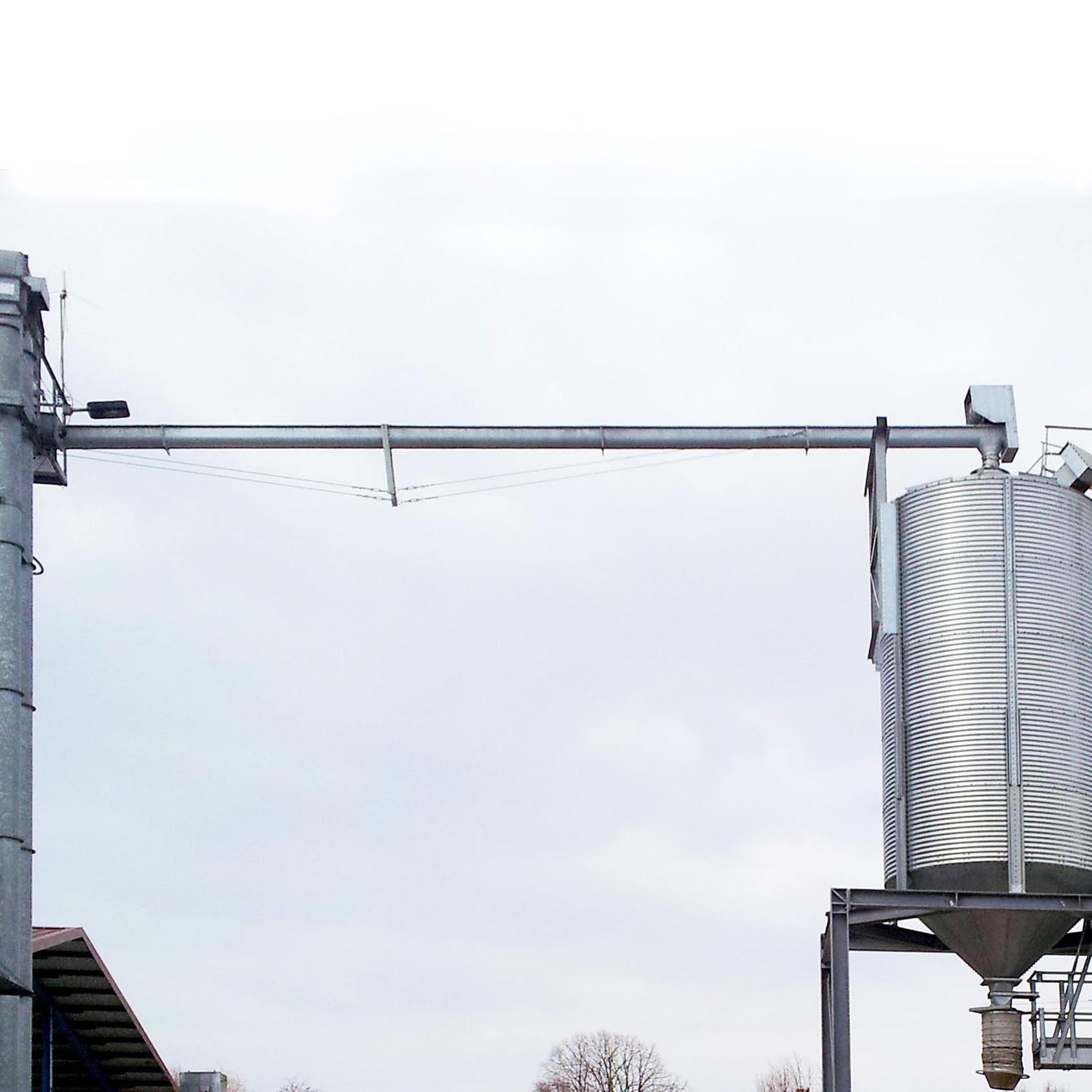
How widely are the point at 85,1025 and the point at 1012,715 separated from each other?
15837 mm

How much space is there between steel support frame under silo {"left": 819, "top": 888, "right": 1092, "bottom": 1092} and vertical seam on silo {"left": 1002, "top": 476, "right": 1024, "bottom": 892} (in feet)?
1.25

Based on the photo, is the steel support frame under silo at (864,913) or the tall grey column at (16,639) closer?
the tall grey column at (16,639)

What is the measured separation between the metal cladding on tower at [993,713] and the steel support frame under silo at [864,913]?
0.19 metres

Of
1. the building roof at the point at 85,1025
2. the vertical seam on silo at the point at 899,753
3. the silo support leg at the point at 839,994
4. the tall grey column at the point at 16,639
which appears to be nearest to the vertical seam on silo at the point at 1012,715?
the vertical seam on silo at the point at 899,753

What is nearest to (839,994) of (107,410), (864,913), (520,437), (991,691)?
(864,913)

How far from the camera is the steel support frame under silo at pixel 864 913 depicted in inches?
1075

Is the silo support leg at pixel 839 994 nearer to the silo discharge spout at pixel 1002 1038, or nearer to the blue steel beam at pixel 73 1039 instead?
the silo discharge spout at pixel 1002 1038

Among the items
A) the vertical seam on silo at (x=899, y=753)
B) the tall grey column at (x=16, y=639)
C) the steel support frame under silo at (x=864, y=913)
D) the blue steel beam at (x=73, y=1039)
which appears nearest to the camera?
the tall grey column at (x=16, y=639)

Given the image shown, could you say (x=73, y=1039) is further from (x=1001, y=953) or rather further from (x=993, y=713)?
(x=993, y=713)

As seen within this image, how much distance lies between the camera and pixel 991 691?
2803 centimetres

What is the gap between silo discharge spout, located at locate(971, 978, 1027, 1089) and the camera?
27922 millimetres

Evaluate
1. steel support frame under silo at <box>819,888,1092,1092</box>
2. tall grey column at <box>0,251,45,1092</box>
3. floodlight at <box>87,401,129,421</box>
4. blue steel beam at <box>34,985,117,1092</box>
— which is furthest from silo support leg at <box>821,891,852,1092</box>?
floodlight at <box>87,401,129,421</box>

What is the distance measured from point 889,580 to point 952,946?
18.0 feet

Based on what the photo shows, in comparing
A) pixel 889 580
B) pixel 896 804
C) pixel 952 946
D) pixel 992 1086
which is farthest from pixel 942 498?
pixel 992 1086
